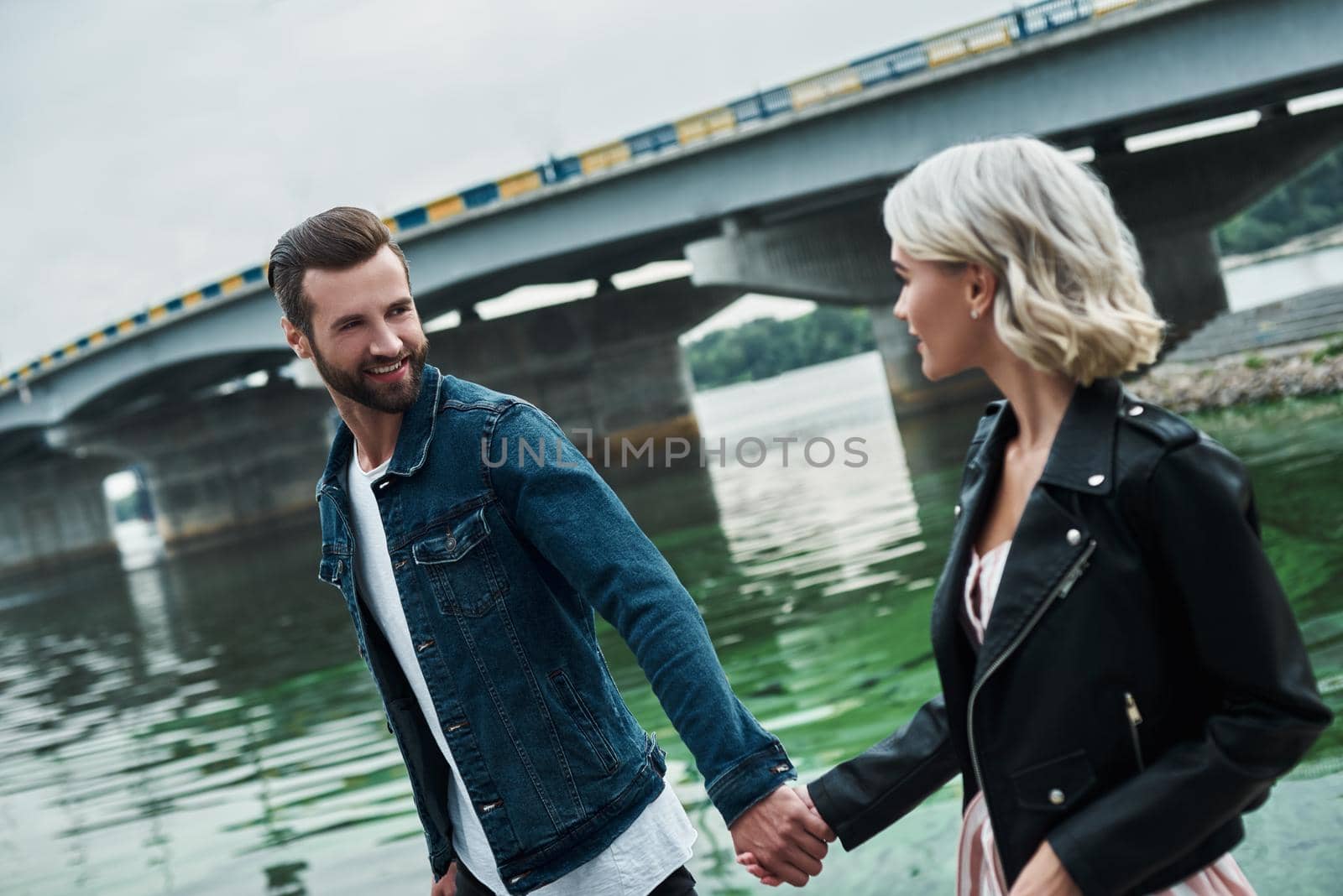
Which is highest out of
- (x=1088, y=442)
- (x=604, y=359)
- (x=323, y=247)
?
(x=604, y=359)

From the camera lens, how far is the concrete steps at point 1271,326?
18453mm

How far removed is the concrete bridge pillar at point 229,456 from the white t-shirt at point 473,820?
144ft

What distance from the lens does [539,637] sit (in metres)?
2.36

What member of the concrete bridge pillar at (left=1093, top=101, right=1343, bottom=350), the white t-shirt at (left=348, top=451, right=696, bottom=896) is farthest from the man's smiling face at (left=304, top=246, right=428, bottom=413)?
the concrete bridge pillar at (left=1093, top=101, right=1343, bottom=350)

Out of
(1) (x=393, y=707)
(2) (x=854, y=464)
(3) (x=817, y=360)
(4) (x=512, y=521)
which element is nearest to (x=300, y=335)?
(4) (x=512, y=521)

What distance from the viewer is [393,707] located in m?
2.54

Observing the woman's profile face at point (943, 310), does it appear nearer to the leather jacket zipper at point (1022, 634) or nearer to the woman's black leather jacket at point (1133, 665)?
the woman's black leather jacket at point (1133, 665)

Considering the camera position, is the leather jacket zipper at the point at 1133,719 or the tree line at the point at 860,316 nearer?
the leather jacket zipper at the point at 1133,719

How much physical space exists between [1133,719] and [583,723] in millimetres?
1085

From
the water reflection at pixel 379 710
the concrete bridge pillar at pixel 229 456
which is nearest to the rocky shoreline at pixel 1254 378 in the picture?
the water reflection at pixel 379 710

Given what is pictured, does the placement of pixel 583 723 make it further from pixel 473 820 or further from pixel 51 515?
pixel 51 515

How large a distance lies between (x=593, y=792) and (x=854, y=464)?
1899 cm

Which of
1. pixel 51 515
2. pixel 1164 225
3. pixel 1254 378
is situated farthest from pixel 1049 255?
pixel 51 515

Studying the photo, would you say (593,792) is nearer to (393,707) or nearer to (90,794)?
(393,707)
